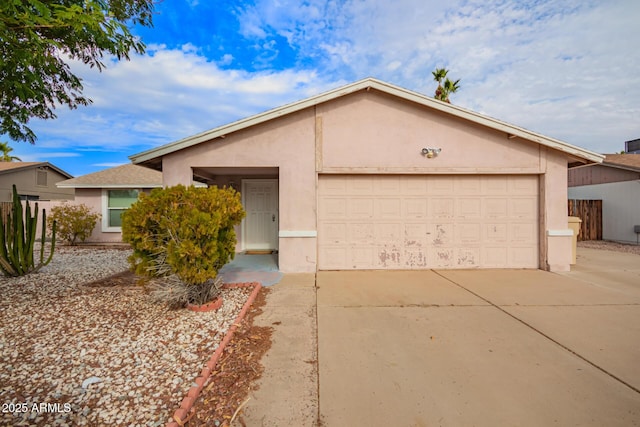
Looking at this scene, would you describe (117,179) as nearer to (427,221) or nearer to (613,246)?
(427,221)

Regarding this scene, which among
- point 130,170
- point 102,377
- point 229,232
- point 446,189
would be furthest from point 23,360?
point 130,170

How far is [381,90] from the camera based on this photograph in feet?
23.7

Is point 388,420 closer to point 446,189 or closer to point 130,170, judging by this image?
point 446,189

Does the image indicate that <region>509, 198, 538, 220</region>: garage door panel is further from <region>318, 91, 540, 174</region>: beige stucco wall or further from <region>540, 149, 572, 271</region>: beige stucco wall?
<region>318, 91, 540, 174</region>: beige stucco wall

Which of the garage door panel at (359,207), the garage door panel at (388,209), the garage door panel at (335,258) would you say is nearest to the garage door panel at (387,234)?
the garage door panel at (388,209)

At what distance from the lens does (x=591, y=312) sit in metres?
4.65

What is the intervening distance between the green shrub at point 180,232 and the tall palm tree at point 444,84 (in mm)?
18916

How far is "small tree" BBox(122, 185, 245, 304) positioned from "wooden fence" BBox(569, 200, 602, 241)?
1583 centimetres

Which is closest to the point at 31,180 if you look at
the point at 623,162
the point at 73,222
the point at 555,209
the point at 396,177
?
the point at 73,222

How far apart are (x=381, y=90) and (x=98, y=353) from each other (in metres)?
7.18

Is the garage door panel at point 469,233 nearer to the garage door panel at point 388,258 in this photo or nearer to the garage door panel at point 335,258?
the garage door panel at point 388,258

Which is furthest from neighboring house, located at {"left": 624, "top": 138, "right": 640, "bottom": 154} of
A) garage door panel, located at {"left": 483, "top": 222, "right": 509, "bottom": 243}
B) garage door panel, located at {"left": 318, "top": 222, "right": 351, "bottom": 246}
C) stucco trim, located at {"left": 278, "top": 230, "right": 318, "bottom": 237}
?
stucco trim, located at {"left": 278, "top": 230, "right": 318, "bottom": 237}

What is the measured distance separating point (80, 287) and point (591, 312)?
9.18m

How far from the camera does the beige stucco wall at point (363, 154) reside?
725cm
